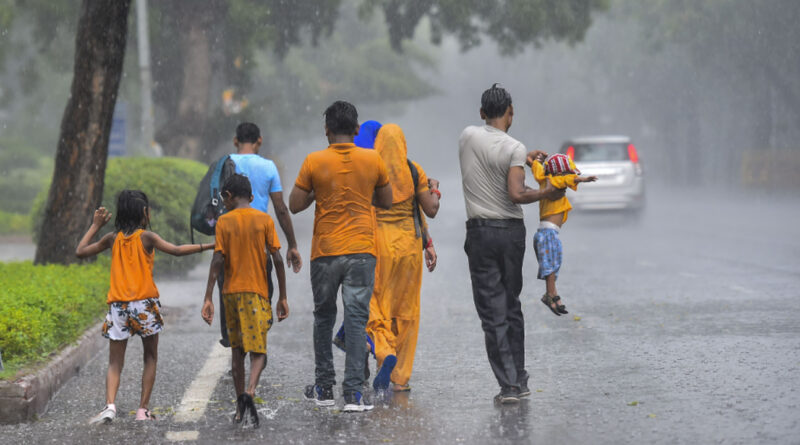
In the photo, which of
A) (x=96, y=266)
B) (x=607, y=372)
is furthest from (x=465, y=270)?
(x=607, y=372)

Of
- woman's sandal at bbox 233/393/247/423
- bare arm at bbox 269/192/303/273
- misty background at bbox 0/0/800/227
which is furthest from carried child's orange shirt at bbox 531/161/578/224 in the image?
misty background at bbox 0/0/800/227

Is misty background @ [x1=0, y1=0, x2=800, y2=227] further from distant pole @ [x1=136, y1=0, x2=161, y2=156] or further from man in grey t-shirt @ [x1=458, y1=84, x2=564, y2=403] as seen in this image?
man in grey t-shirt @ [x1=458, y1=84, x2=564, y2=403]

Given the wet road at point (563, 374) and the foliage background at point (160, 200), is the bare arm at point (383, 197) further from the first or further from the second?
the foliage background at point (160, 200)

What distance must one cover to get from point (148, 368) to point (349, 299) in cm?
119

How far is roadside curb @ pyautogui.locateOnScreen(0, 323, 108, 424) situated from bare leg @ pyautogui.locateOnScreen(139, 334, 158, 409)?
2.05 feet

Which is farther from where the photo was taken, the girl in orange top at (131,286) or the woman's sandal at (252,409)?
the girl in orange top at (131,286)

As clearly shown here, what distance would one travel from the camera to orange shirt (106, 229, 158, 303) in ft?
20.3

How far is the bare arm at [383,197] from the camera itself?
6.46 metres

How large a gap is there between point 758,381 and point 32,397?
4.24 metres

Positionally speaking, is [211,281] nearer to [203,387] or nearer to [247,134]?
[203,387]

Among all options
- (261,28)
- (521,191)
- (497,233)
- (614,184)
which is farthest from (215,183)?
(261,28)

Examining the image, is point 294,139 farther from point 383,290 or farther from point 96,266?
point 383,290

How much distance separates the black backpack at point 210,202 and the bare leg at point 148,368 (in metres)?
1.15

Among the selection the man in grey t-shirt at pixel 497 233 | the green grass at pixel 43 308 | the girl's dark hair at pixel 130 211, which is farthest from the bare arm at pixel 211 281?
the man in grey t-shirt at pixel 497 233
